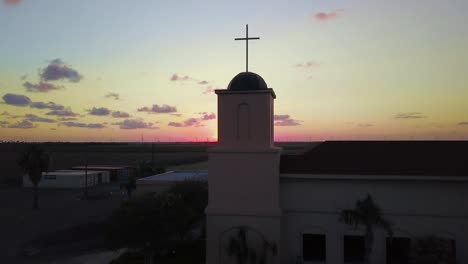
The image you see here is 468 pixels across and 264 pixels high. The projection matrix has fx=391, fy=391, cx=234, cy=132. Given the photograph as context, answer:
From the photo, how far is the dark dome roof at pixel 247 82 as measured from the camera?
20.7m

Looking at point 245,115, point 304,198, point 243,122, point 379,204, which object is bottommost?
point 379,204

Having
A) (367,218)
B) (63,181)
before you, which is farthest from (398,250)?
(63,181)

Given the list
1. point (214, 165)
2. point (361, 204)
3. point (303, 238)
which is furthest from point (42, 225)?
point (361, 204)

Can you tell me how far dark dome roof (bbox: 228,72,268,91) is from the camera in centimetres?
2070

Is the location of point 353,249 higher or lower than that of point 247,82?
lower

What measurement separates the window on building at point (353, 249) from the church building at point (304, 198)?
0.05 metres

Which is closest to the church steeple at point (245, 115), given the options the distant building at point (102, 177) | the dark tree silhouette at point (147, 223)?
the dark tree silhouette at point (147, 223)

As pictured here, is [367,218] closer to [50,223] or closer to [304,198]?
[304,198]

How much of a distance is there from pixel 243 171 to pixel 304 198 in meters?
3.60

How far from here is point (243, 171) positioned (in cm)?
2059

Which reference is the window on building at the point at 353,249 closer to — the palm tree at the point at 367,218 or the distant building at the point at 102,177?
the palm tree at the point at 367,218

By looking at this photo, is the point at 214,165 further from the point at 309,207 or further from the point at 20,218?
the point at 20,218

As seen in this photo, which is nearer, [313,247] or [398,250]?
[398,250]

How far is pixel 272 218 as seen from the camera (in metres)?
20.1
